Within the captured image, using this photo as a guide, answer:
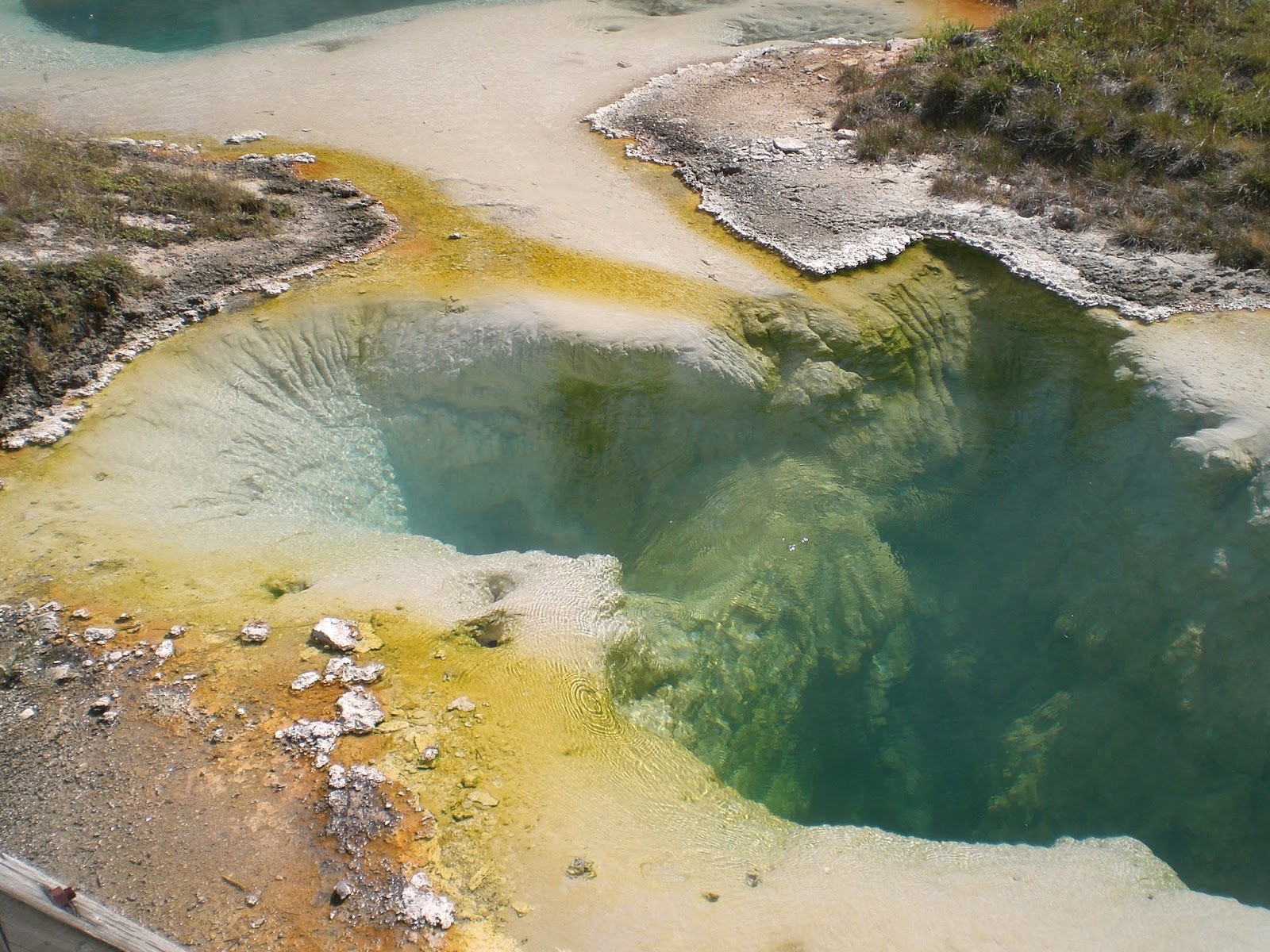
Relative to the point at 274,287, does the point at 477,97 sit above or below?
above

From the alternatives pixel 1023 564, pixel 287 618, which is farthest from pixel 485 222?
pixel 1023 564

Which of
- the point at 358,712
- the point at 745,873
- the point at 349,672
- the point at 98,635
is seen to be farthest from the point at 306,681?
the point at 745,873

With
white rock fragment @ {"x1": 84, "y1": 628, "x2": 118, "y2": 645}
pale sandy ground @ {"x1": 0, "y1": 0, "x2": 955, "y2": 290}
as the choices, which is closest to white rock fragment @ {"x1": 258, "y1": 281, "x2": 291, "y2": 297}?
pale sandy ground @ {"x1": 0, "y1": 0, "x2": 955, "y2": 290}

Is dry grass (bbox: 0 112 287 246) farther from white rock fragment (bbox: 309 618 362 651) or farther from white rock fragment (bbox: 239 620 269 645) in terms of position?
white rock fragment (bbox: 309 618 362 651)

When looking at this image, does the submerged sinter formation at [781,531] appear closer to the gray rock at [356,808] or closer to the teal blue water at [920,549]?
the teal blue water at [920,549]

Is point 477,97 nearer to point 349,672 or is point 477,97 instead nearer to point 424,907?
point 349,672

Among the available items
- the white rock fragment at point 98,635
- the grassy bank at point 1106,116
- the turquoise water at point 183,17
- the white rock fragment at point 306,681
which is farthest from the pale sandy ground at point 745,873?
the turquoise water at point 183,17

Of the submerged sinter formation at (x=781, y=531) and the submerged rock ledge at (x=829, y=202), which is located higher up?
the submerged rock ledge at (x=829, y=202)
